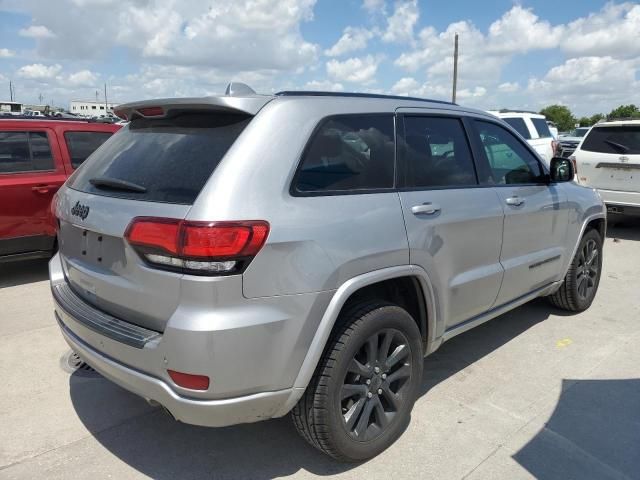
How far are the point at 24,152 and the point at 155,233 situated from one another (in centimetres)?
423

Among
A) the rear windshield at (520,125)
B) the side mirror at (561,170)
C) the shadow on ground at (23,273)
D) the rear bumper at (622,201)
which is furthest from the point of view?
the rear windshield at (520,125)

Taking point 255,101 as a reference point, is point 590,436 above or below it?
below

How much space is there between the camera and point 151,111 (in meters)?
2.76

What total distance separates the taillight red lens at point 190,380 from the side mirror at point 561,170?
3237 mm

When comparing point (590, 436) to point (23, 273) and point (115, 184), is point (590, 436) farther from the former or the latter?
point (23, 273)

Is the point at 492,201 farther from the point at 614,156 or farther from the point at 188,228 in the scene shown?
the point at 614,156

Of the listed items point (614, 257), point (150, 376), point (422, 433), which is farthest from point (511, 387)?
point (614, 257)

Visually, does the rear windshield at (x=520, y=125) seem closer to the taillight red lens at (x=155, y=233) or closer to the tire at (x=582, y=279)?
the tire at (x=582, y=279)

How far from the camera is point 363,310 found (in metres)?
2.64

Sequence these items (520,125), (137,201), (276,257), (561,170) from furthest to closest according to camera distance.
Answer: (520,125), (561,170), (137,201), (276,257)

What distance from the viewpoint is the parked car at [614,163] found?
816 cm

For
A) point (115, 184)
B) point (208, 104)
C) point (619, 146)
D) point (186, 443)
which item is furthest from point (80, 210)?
point (619, 146)

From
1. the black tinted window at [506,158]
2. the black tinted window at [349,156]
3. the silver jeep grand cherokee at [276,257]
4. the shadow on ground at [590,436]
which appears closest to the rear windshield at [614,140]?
the black tinted window at [506,158]

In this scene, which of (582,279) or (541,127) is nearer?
(582,279)
